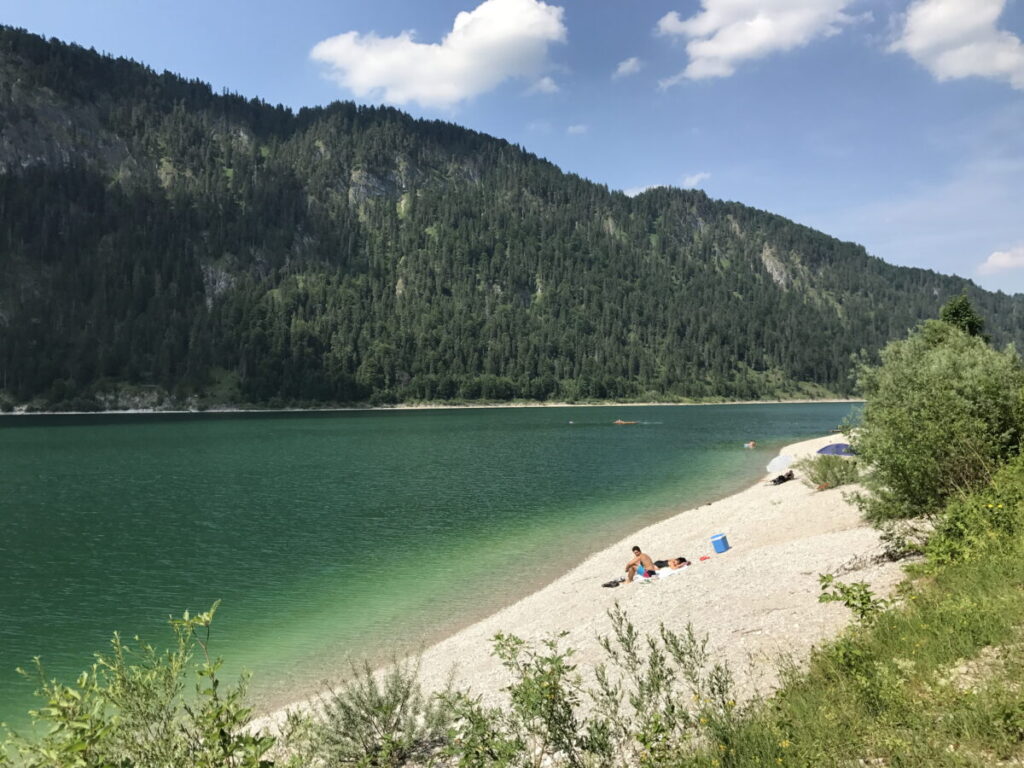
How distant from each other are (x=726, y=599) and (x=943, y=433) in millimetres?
6788

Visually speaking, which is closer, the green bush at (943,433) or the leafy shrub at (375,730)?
the leafy shrub at (375,730)

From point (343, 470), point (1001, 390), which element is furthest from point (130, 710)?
point (343, 470)

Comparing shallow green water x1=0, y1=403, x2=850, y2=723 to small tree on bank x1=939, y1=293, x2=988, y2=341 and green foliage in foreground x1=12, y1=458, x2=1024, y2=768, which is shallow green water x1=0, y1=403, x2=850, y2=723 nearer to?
green foliage in foreground x1=12, y1=458, x2=1024, y2=768

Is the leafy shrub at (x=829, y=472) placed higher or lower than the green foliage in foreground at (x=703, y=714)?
lower

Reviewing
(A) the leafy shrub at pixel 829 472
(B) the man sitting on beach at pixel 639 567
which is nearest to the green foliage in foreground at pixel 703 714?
(B) the man sitting on beach at pixel 639 567

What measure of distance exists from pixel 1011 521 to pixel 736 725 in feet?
27.3

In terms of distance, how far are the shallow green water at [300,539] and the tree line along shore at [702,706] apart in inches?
349

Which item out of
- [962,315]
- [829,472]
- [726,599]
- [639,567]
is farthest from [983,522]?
[962,315]

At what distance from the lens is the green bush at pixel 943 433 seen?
14578mm

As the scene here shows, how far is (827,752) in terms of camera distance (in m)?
6.08

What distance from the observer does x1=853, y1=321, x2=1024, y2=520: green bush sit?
14.6 meters

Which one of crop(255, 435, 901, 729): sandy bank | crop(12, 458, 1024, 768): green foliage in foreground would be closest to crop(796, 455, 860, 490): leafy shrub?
crop(255, 435, 901, 729): sandy bank

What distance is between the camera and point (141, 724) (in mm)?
6785

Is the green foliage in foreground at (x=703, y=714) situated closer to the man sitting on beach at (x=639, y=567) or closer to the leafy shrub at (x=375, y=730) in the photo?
the leafy shrub at (x=375, y=730)
